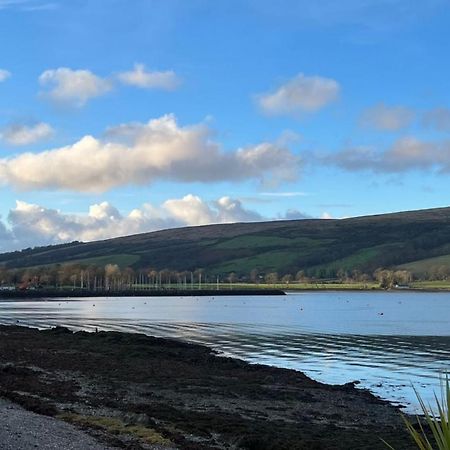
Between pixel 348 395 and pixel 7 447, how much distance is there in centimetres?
2010

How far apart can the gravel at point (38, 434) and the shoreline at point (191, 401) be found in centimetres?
83

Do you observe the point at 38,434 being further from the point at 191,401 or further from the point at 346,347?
the point at 346,347

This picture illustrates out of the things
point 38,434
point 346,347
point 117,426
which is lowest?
point 346,347

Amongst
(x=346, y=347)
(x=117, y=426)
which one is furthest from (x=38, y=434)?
(x=346, y=347)

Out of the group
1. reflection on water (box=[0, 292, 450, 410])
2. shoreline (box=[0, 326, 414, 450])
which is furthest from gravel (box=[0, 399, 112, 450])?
reflection on water (box=[0, 292, 450, 410])

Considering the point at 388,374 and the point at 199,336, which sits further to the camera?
the point at 199,336

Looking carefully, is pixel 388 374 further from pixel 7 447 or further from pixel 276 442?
pixel 7 447

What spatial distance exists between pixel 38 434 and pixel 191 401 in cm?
1157

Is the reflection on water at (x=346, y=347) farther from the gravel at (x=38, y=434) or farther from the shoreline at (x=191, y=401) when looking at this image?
the gravel at (x=38, y=434)

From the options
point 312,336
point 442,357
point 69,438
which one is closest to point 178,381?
point 69,438

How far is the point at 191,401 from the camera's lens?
27.4 m

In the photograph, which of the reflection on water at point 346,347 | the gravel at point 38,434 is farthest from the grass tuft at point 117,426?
the reflection on water at point 346,347

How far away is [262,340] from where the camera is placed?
215 ft

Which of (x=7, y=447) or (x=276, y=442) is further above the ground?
(x=7, y=447)
